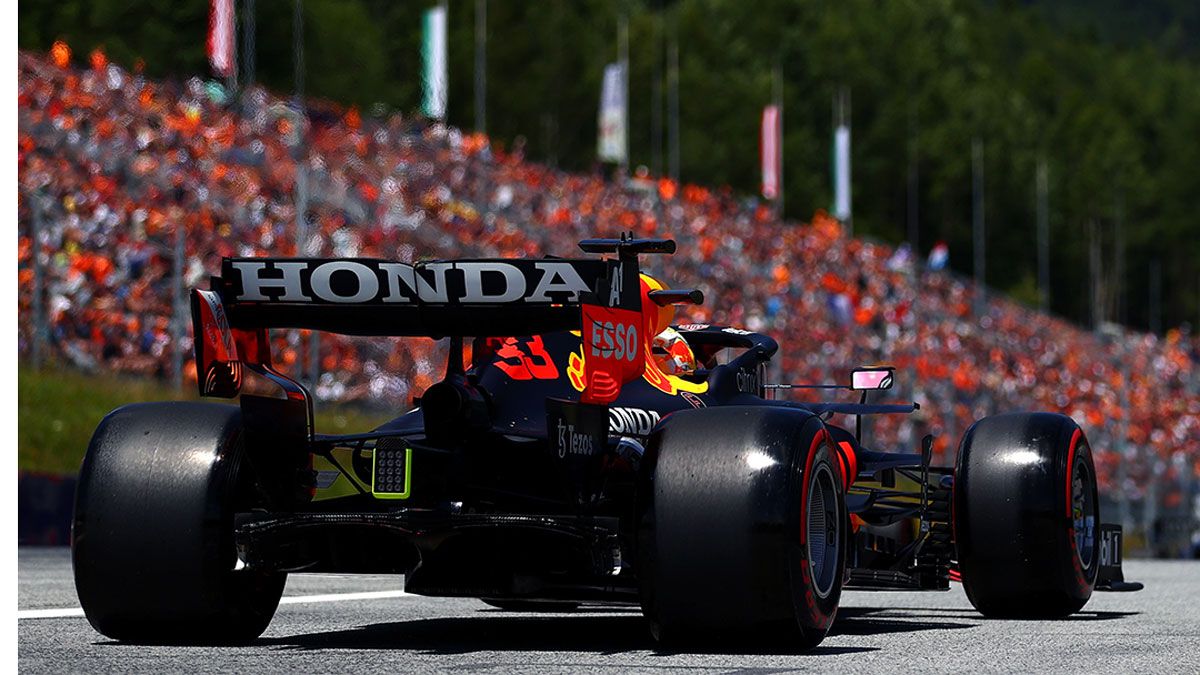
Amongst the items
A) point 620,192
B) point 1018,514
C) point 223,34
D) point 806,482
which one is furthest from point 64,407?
point 620,192

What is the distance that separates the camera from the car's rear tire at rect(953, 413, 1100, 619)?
8523 millimetres

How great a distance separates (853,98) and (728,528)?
280 ft

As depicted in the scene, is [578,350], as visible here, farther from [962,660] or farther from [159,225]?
[159,225]

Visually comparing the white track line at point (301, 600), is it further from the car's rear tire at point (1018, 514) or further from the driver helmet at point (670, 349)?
the car's rear tire at point (1018, 514)

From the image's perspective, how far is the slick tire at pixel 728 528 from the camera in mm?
6473

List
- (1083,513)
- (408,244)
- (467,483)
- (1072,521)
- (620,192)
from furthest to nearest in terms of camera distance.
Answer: (620,192), (408,244), (1083,513), (1072,521), (467,483)

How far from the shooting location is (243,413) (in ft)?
23.2

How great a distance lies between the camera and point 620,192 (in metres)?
42.9

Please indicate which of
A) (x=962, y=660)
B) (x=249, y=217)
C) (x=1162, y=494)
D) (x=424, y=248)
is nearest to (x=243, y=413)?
(x=962, y=660)

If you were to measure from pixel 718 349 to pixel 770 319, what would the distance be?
23.5 metres

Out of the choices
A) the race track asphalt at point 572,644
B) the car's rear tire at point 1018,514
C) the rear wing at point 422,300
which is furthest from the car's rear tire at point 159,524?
the car's rear tire at point 1018,514

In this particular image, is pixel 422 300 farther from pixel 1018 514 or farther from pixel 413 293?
pixel 1018 514

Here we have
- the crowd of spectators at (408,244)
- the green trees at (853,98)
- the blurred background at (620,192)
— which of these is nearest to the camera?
the crowd of spectators at (408,244)

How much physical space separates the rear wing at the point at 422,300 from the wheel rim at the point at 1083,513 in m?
2.76
